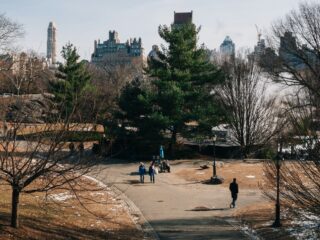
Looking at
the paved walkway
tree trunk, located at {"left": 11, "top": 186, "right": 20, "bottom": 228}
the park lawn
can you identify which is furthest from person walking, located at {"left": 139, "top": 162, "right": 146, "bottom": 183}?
tree trunk, located at {"left": 11, "top": 186, "right": 20, "bottom": 228}

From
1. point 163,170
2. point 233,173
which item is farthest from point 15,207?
point 233,173

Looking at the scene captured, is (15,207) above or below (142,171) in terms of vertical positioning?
below

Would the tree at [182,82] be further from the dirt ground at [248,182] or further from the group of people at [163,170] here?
the group of people at [163,170]

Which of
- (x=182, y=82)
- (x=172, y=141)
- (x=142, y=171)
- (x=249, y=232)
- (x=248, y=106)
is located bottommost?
(x=249, y=232)

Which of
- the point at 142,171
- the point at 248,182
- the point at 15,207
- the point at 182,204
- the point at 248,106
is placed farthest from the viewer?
the point at 248,106

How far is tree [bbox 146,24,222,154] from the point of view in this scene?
35875mm

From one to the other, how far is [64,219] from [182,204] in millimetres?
6760

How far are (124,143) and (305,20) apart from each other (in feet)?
52.3

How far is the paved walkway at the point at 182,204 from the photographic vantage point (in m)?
17.9

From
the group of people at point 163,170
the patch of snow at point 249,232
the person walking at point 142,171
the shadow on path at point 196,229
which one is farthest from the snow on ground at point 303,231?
the person walking at point 142,171

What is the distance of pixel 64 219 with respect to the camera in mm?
17156

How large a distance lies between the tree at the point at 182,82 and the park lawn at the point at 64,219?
Answer: 14844 millimetres

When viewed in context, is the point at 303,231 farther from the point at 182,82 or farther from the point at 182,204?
the point at 182,82

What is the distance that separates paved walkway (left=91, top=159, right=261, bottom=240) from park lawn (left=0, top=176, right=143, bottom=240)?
123cm
